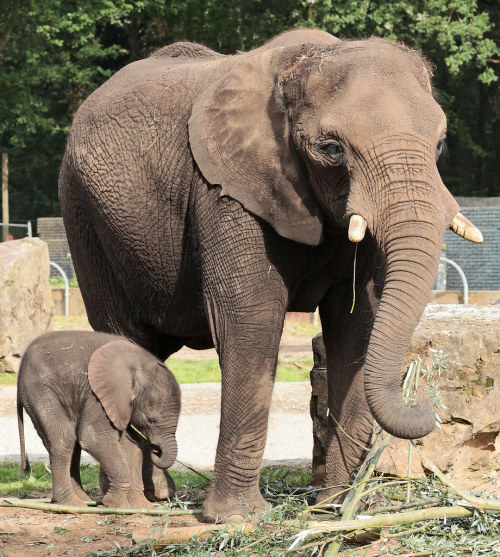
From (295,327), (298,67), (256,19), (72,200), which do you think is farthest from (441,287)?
(298,67)

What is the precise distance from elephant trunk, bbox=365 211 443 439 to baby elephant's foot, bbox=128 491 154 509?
2.32 metres

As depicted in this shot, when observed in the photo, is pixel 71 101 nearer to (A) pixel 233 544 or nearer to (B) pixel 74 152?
(B) pixel 74 152

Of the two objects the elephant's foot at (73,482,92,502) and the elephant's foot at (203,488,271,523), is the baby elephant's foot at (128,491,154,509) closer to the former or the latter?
the elephant's foot at (73,482,92,502)

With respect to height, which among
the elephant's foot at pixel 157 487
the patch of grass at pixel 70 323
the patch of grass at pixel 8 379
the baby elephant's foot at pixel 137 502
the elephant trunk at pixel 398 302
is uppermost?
the elephant trunk at pixel 398 302

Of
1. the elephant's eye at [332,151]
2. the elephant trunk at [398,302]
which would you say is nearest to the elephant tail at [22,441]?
the elephant's eye at [332,151]

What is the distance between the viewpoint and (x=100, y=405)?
21.4 ft

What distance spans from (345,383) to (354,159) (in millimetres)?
1650

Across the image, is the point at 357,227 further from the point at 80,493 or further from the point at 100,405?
the point at 80,493

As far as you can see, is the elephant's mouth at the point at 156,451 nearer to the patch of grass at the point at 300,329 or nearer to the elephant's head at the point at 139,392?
the elephant's head at the point at 139,392

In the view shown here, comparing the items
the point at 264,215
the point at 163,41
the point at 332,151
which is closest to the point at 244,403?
the point at 264,215

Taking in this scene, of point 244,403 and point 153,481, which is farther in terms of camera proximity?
point 153,481

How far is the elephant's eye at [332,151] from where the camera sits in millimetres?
5137

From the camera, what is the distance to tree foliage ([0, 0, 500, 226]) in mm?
25844

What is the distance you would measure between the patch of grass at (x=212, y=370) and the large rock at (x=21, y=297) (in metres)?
2.01
